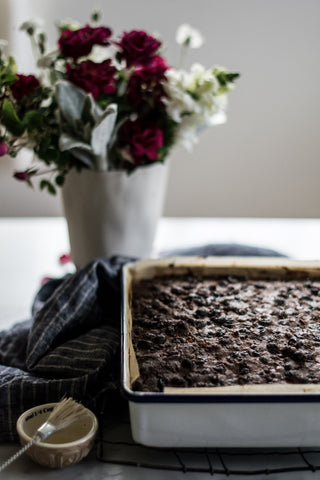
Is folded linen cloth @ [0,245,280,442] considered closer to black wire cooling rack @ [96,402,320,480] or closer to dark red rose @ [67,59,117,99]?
black wire cooling rack @ [96,402,320,480]

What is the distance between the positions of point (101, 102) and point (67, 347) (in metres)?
0.60

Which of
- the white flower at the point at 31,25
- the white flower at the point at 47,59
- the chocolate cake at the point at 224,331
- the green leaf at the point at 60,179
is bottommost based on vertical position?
the chocolate cake at the point at 224,331

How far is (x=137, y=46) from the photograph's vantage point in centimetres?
121

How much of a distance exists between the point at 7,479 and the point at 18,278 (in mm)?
890

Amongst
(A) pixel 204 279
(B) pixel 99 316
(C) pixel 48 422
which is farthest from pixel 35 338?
(A) pixel 204 279

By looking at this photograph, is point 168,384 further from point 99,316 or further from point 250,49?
point 250,49

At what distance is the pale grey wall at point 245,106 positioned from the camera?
9.54 ft

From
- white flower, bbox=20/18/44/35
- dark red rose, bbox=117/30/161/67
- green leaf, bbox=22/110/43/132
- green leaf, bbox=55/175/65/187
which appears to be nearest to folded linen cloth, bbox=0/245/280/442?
green leaf, bbox=55/175/65/187

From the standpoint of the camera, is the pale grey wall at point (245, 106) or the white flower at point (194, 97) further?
the pale grey wall at point (245, 106)

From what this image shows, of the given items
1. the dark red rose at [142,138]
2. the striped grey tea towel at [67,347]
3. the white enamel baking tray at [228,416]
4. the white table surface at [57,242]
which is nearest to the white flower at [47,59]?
the dark red rose at [142,138]

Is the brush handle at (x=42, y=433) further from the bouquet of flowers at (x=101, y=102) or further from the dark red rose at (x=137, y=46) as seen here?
the dark red rose at (x=137, y=46)

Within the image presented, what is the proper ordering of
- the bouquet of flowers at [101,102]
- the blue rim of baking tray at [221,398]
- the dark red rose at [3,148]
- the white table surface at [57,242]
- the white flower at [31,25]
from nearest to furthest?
1. the blue rim of baking tray at [221,398]
2. the dark red rose at [3,148]
3. the bouquet of flowers at [101,102]
4. the white flower at [31,25]
5. the white table surface at [57,242]

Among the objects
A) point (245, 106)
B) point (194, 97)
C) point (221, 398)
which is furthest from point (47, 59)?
point (245, 106)

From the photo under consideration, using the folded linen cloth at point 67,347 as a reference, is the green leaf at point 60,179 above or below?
above
